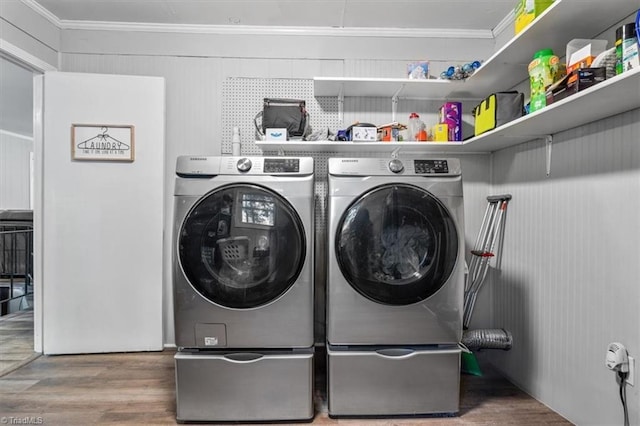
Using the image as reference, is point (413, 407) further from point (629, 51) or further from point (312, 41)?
point (312, 41)

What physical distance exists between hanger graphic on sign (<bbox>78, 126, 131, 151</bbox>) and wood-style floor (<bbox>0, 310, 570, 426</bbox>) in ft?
4.75

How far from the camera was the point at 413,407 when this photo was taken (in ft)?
5.44

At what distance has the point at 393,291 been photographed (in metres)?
1.64

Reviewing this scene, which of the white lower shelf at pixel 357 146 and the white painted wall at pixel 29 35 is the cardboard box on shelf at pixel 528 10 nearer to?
the white lower shelf at pixel 357 146

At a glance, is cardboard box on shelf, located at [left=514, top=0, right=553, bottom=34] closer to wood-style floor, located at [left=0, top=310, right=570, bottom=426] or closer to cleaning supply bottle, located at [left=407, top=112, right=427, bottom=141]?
cleaning supply bottle, located at [left=407, top=112, right=427, bottom=141]

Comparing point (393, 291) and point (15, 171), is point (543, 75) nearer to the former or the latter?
point (393, 291)

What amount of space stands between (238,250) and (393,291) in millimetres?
767

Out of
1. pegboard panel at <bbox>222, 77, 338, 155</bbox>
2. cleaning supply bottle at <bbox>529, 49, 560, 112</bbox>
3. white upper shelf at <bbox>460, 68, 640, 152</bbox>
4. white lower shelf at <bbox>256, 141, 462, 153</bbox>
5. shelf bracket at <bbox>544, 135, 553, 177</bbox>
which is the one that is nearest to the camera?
white upper shelf at <bbox>460, 68, 640, 152</bbox>

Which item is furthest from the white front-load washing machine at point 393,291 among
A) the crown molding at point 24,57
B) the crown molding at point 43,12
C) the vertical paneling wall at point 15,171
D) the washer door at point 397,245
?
the vertical paneling wall at point 15,171

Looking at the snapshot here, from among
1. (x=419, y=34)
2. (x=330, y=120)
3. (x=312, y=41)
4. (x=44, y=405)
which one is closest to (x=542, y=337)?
(x=330, y=120)

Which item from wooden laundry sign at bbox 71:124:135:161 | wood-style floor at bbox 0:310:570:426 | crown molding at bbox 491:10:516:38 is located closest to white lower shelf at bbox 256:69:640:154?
crown molding at bbox 491:10:516:38

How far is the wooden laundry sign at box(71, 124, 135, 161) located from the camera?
2363 mm

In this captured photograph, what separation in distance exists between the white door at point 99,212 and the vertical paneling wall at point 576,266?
92.9 inches

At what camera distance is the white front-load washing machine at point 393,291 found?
1641 millimetres
